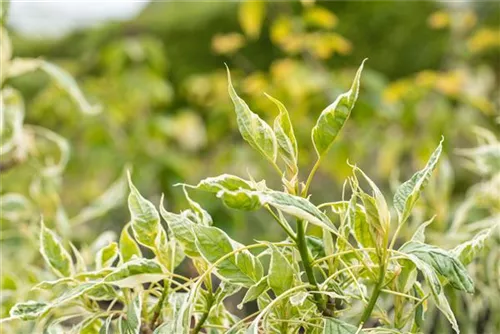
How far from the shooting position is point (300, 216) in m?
0.42

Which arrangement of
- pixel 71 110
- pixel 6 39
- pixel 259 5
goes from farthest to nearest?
1. pixel 71 110
2. pixel 259 5
3. pixel 6 39

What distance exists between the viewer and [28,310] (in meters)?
0.49

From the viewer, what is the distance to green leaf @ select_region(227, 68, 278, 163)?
455 mm

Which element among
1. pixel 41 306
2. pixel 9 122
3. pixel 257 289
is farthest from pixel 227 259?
pixel 9 122

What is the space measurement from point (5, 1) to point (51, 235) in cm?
31

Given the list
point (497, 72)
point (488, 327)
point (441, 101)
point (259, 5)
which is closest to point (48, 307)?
point (488, 327)

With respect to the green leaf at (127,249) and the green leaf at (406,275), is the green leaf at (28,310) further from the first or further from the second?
the green leaf at (406,275)

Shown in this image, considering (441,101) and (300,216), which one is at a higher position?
(300,216)

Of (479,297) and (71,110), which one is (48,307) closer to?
(479,297)

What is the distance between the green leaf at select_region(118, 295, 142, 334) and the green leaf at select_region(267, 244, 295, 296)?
0.31 feet

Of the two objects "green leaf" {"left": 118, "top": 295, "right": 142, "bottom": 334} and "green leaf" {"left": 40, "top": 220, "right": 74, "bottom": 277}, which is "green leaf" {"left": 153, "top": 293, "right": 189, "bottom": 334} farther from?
"green leaf" {"left": 40, "top": 220, "right": 74, "bottom": 277}

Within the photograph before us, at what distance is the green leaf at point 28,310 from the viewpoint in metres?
0.48

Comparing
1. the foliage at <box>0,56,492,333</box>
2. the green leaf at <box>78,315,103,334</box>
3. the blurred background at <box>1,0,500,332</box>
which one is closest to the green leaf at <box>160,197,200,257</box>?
the foliage at <box>0,56,492,333</box>

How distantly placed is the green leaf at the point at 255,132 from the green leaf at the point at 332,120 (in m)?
0.03
